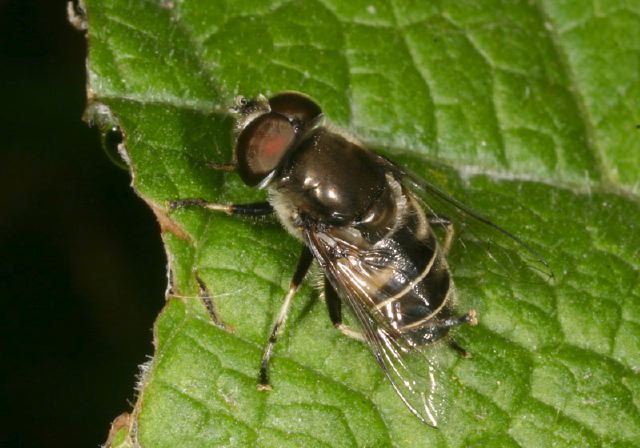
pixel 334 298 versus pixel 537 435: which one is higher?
pixel 334 298

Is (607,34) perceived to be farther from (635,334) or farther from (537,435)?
(537,435)

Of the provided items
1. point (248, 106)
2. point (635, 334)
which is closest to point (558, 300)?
point (635, 334)

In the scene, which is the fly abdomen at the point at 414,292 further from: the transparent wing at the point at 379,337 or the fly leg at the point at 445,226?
the fly leg at the point at 445,226

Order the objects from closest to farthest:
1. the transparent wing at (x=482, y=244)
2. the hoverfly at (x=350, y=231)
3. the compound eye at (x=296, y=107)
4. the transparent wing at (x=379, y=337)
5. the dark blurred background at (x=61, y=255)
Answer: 1. the transparent wing at (x=379, y=337)
2. the hoverfly at (x=350, y=231)
3. the compound eye at (x=296, y=107)
4. the transparent wing at (x=482, y=244)
5. the dark blurred background at (x=61, y=255)

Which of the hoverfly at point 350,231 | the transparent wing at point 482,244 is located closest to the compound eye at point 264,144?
the hoverfly at point 350,231

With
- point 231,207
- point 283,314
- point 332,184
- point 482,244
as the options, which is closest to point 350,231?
point 332,184

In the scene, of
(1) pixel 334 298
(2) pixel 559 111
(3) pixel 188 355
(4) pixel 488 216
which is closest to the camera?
(3) pixel 188 355

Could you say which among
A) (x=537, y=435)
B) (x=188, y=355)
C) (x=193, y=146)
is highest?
(x=193, y=146)

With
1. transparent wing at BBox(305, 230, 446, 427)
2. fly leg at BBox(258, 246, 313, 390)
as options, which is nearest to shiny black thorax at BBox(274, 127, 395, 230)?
transparent wing at BBox(305, 230, 446, 427)
